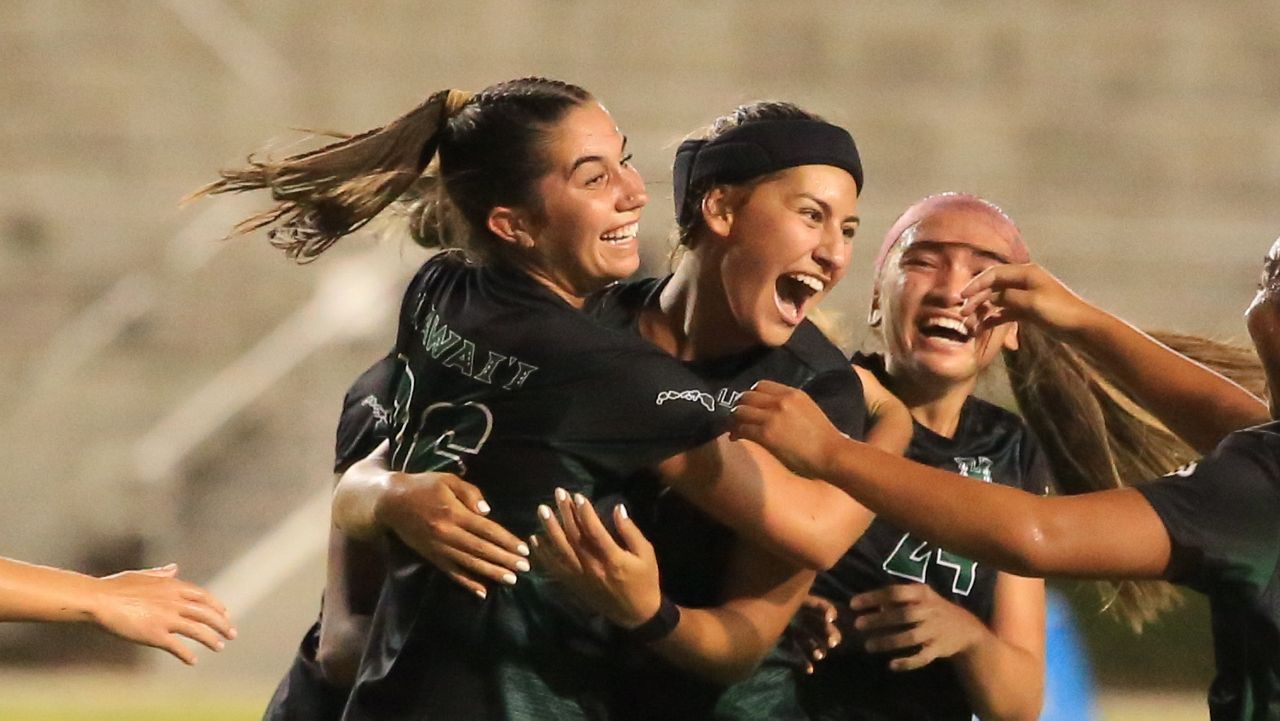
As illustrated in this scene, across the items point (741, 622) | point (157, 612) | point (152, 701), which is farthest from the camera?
point (152, 701)

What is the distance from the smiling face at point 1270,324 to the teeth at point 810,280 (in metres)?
0.69

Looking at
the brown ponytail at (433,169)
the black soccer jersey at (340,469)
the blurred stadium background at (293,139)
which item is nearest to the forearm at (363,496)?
the black soccer jersey at (340,469)

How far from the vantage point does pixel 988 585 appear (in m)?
3.43

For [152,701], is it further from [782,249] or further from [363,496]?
[782,249]

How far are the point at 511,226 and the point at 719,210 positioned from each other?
Result: 0.34 meters

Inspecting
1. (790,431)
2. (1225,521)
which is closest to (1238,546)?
(1225,521)

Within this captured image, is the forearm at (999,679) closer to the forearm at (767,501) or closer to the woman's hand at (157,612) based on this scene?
the forearm at (767,501)

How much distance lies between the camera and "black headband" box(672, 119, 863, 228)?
321 cm

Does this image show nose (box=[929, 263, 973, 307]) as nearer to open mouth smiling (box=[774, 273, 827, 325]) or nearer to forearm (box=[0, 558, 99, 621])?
open mouth smiling (box=[774, 273, 827, 325])

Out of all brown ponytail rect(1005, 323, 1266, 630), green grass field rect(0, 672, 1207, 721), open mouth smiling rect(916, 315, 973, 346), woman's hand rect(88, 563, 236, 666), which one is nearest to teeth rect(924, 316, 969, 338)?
open mouth smiling rect(916, 315, 973, 346)

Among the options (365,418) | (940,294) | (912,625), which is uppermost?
(940,294)

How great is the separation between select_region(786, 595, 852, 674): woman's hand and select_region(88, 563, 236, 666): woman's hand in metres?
0.91

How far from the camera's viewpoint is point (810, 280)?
319 centimetres

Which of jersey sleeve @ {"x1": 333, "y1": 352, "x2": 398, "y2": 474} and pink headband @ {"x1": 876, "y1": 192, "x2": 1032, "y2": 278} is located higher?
pink headband @ {"x1": 876, "y1": 192, "x2": 1032, "y2": 278}
